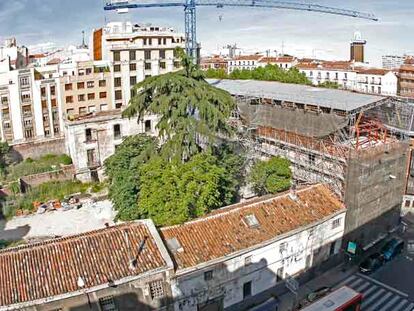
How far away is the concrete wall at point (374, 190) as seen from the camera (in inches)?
1286

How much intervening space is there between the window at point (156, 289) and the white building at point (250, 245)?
767mm

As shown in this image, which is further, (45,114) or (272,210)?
(45,114)

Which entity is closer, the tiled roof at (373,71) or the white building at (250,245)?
the white building at (250,245)

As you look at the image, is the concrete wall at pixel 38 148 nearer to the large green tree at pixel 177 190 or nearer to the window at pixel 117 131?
the window at pixel 117 131

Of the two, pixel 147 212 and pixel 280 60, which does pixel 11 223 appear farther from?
pixel 280 60

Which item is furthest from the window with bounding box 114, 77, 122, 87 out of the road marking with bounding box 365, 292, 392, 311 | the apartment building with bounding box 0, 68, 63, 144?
the road marking with bounding box 365, 292, 392, 311

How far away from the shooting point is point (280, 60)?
112 m

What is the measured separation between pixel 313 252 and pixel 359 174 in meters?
6.88

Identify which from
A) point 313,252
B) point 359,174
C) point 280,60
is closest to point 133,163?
point 313,252

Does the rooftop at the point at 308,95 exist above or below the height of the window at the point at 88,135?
above

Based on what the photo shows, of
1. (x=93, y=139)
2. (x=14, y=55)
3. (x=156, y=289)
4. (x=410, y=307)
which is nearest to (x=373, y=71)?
(x=93, y=139)

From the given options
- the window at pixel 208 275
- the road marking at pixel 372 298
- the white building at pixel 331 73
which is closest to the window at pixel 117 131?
the window at pixel 208 275

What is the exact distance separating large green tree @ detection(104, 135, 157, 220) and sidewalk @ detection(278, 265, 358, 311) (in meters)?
12.4

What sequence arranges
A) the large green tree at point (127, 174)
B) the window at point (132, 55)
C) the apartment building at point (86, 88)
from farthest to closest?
the window at point (132, 55)
the apartment building at point (86, 88)
the large green tree at point (127, 174)
